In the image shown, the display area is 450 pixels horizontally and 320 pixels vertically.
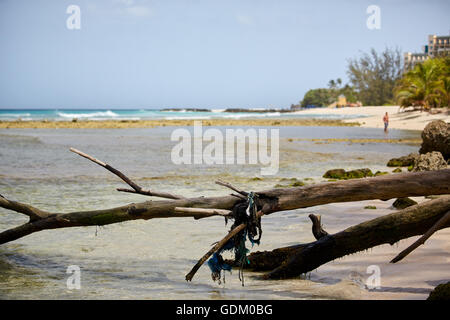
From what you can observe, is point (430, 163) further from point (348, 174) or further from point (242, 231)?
point (242, 231)

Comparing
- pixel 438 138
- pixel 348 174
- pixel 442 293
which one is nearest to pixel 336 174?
pixel 348 174

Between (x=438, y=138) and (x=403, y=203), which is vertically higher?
(x=438, y=138)

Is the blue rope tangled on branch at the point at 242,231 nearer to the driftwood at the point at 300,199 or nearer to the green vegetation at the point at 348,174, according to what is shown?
the driftwood at the point at 300,199

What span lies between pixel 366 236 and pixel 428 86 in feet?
134

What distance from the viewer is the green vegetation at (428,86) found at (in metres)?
41.4

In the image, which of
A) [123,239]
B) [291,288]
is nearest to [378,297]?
[291,288]

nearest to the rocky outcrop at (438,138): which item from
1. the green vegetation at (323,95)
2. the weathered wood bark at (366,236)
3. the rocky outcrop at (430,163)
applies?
the rocky outcrop at (430,163)

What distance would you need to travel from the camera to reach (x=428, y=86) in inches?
1655

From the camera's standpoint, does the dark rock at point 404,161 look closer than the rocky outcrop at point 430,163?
No

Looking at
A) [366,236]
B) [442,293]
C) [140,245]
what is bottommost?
[140,245]

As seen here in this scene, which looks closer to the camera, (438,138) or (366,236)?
(366,236)

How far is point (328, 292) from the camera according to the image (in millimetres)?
4125

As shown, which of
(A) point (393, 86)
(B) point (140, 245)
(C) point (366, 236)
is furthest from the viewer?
(A) point (393, 86)

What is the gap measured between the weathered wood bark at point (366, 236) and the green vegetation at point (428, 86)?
38700mm
